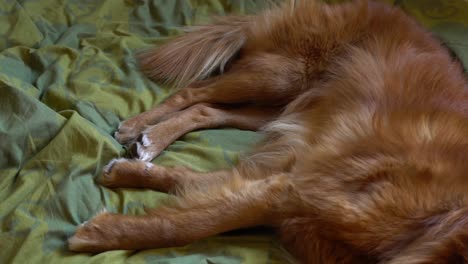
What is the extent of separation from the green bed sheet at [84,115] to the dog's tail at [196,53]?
8 centimetres

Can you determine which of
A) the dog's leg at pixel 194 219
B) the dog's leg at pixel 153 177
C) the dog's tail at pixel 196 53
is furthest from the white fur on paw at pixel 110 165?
the dog's tail at pixel 196 53

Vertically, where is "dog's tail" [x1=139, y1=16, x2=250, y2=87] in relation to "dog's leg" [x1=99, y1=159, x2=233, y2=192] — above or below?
above

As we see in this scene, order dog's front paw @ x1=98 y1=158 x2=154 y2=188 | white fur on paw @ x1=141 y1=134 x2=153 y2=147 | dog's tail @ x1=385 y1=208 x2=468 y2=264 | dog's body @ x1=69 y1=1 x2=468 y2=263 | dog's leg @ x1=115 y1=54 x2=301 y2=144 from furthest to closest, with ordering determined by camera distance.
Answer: dog's leg @ x1=115 y1=54 x2=301 y2=144 < white fur on paw @ x1=141 y1=134 x2=153 y2=147 < dog's front paw @ x1=98 y1=158 x2=154 y2=188 < dog's body @ x1=69 y1=1 x2=468 y2=263 < dog's tail @ x1=385 y1=208 x2=468 y2=264

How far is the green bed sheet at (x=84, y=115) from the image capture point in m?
1.59

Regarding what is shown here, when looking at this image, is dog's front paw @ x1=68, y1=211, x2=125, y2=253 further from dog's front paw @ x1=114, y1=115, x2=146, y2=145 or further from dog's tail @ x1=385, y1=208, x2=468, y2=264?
dog's tail @ x1=385, y1=208, x2=468, y2=264

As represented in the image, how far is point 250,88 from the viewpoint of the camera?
7.35 feet

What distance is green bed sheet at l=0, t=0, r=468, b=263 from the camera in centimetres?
159

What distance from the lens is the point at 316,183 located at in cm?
167

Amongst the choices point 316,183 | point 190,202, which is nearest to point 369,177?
point 316,183

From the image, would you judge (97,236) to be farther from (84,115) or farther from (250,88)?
(250,88)

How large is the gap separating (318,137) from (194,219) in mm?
587

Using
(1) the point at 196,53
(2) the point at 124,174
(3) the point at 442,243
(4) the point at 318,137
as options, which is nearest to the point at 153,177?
(2) the point at 124,174

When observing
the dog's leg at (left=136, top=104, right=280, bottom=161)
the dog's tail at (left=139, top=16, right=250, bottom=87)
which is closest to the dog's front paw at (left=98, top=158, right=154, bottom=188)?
the dog's leg at (left=136, top=104, right=280, bottom=161)

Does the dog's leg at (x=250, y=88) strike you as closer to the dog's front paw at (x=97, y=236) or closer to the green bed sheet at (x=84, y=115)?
the green bed sheet at (x=84, y=115)
